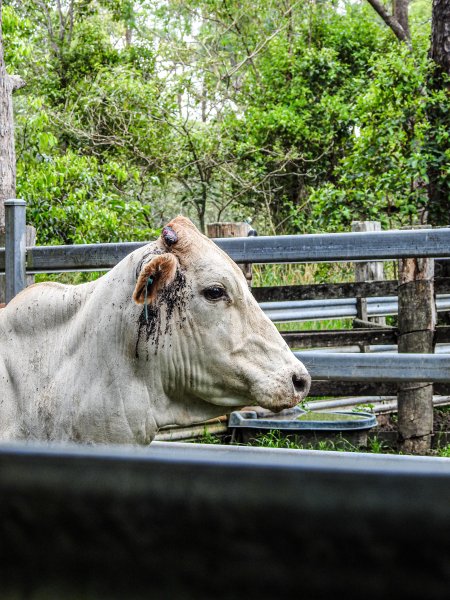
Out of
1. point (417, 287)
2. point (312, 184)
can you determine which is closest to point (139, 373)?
point (417, 287)

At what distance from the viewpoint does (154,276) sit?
2.82 meters

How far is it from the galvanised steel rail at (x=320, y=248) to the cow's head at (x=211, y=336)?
26.1 inches

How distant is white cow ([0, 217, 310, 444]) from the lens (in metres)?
2.87

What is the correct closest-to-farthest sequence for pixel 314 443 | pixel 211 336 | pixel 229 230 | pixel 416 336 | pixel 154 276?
1. pixel 154 276
2. pixel 211 336
3. pixel 416 336
4. pixel 314 443
5. pixel 229 230

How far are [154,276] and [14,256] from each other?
49.7 inches

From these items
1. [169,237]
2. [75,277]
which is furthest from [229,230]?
[75,277]

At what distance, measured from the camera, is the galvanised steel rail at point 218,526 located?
0.35 meters

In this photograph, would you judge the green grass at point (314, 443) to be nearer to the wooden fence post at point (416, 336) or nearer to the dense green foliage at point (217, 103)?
the wooden fence post at point (416, 336)

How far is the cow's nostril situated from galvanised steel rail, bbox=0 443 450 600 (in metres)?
2.50

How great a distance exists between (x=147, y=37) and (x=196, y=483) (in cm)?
1853

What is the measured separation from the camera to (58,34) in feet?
57.0

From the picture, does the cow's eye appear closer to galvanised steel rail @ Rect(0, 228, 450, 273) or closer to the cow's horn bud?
the cow's horn bud

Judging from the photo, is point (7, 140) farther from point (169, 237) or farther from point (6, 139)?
point (169, 237)

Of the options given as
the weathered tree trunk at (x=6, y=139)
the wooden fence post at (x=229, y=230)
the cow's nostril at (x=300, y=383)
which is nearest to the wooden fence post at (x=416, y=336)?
the wooden fence post at (x=229, y=230)
